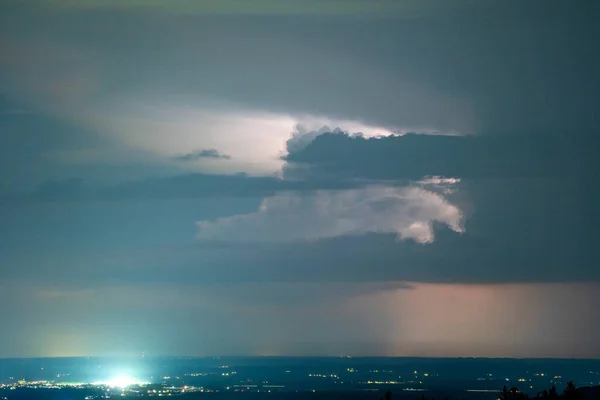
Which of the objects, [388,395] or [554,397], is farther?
[554,397]

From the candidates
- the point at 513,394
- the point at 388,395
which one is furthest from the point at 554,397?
the point at 388,395

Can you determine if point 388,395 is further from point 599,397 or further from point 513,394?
point 599,397

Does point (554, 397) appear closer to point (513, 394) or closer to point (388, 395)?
point (513, 394)

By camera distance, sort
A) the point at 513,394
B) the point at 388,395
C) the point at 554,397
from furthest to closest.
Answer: the point at 513,394 → the point at 554,397 → the point at 388,395

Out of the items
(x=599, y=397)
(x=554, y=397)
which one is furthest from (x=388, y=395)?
(x=599, y=397)

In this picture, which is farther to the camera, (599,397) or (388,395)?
(599,397)

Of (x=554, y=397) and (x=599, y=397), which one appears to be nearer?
(x=554, y=397)

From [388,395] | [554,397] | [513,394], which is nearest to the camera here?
[388,395]

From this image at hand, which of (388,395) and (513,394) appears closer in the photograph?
(388,395)
